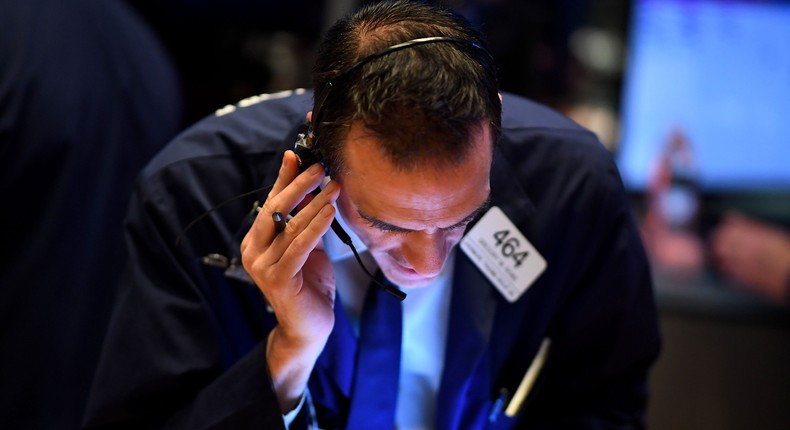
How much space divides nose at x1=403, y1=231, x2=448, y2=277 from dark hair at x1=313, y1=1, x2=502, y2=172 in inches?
5.5

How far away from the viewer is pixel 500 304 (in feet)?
5.04

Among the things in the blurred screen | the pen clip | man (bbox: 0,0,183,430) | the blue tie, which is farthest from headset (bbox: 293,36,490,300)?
the blurred screen

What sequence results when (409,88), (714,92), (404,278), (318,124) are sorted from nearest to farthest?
(409,88), (318,124), (404,278), (714,92)

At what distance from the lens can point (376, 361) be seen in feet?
4.82

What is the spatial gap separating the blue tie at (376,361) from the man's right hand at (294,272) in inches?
3.9

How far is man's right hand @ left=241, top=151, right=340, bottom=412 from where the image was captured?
122 cm

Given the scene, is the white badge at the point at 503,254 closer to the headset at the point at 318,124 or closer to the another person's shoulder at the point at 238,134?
the headset at the point at 318,124

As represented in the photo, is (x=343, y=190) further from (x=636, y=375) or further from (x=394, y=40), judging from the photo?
(x=636, y=375)

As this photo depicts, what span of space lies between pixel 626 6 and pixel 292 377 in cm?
192

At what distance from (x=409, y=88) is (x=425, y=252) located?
245 millimetres

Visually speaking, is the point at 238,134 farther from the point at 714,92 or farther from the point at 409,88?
the point at 714,92

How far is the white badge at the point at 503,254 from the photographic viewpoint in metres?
1.51

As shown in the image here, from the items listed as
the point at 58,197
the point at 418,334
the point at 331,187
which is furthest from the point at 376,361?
the point at 58,197

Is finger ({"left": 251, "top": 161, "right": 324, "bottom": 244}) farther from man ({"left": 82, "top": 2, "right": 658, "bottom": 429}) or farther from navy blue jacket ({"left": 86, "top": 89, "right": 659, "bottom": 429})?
navy blue jacket ({"left": 86, "top": 89, "right": 659, "bottom": 429})
